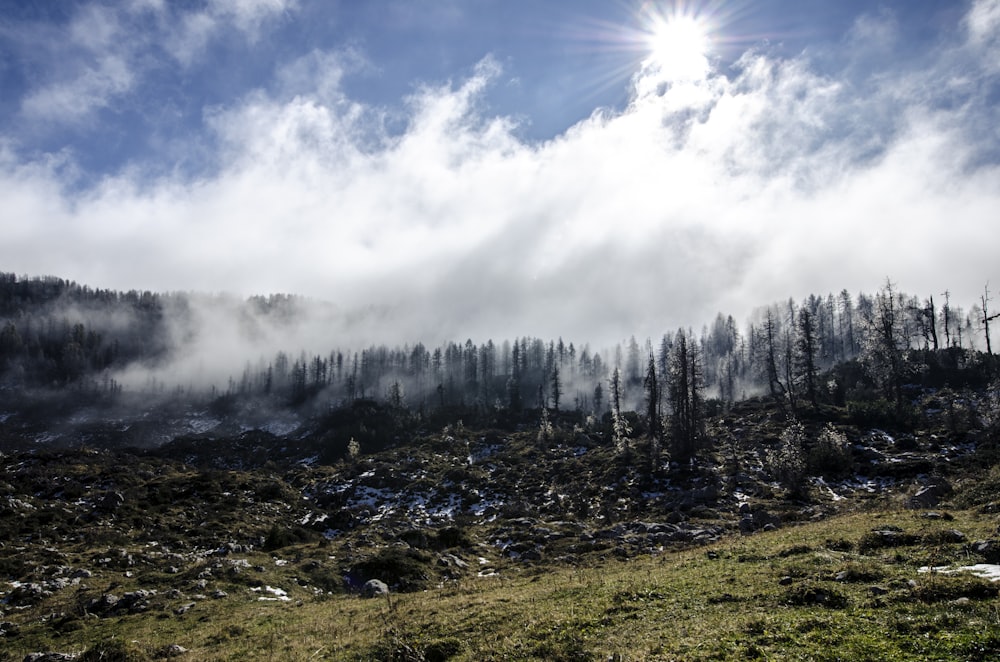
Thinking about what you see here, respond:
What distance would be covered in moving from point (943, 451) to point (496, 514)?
161ft

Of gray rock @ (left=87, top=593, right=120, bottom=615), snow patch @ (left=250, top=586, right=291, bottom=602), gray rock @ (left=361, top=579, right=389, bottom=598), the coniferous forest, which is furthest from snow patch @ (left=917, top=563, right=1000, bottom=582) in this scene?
gray rock @ (left=87, top=593, right=120, bottom=615)

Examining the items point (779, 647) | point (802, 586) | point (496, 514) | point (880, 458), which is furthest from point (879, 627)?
point (880, 458)

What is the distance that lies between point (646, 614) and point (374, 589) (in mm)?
20454

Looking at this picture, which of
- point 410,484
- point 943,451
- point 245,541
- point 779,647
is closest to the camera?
point 779,647

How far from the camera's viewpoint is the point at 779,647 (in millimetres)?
11391

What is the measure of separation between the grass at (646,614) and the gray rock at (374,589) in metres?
1.54

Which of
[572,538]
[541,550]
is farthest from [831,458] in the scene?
[541,550]

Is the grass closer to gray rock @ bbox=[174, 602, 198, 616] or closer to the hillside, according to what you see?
the hillside

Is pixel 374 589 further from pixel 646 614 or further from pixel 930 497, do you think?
pixel 930 497

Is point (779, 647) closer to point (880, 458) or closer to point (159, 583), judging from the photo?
point (159, 583)

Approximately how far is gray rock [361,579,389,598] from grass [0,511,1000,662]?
1541 millimetres

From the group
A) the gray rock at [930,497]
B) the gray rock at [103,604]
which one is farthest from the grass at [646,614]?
the gray rock at [930,497]

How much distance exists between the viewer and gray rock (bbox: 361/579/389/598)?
30478mm

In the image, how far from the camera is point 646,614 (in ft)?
53.7
